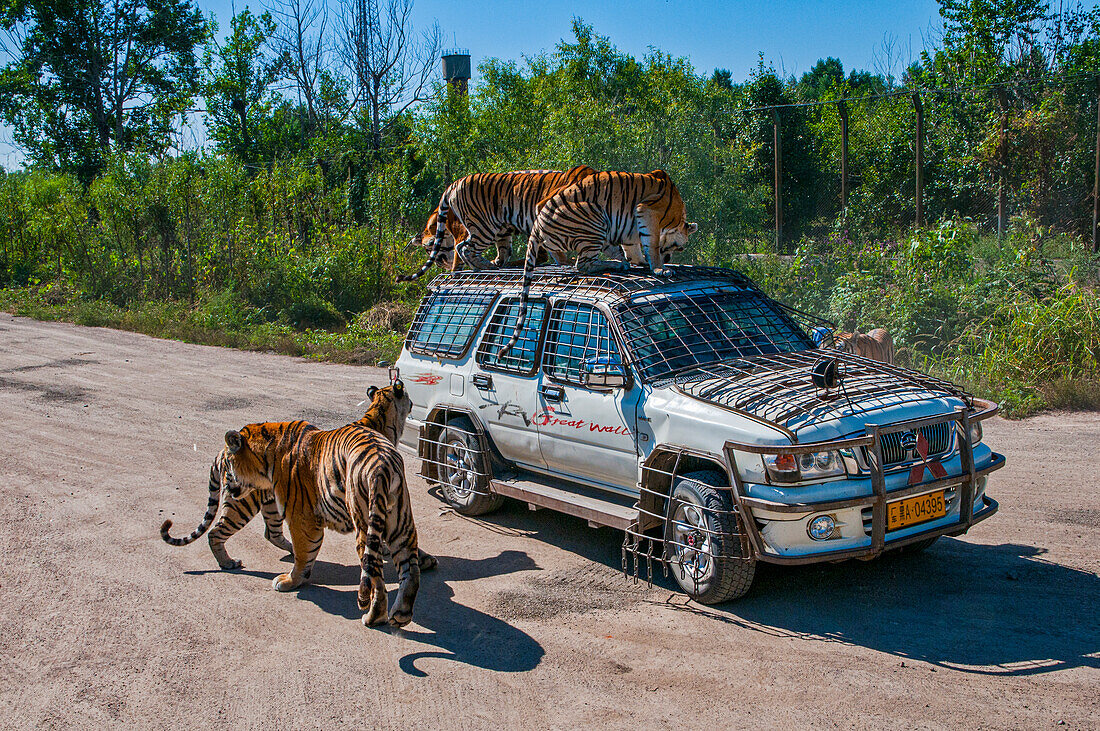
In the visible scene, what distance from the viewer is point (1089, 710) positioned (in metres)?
4.24

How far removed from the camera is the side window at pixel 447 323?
7879 millimetres

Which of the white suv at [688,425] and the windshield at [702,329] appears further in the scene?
the windshield at [702,329]

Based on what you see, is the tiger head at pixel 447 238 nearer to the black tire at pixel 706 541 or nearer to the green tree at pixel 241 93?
the black tire at pixel 706 541

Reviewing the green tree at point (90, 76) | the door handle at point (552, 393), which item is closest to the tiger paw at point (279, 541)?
the door handle at point (552, 393)

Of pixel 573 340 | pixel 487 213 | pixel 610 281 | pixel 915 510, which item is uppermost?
pixel 487 213

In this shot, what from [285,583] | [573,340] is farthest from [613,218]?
[285,583]

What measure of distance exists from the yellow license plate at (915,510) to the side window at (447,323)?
3858 mm

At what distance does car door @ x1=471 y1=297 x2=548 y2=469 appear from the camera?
7066 millimetres

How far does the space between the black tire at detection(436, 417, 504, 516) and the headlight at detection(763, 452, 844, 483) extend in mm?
2919

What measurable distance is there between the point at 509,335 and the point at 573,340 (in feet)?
2.57

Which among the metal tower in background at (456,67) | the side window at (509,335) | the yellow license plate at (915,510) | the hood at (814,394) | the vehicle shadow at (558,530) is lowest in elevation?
the vehicle shadow at (558,530)

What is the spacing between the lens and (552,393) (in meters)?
6.80

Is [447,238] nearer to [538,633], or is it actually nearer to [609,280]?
[609,280]

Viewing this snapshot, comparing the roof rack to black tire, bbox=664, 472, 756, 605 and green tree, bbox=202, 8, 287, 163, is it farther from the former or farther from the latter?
green tree, bbox=202, 8, 287, 163
